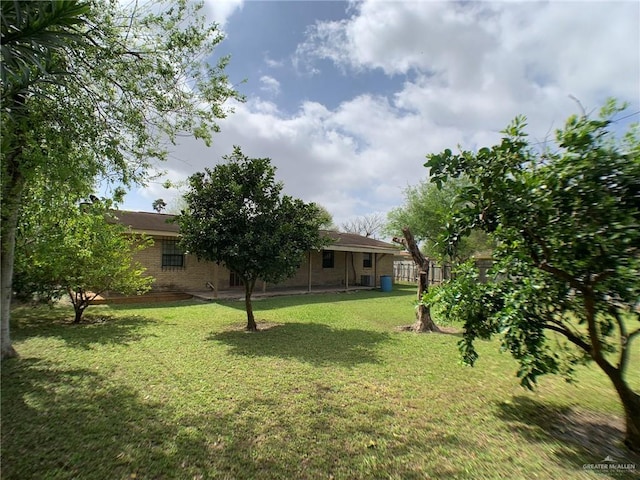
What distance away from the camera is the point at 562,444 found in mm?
3203

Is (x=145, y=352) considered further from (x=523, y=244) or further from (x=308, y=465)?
(x=523, y=244)

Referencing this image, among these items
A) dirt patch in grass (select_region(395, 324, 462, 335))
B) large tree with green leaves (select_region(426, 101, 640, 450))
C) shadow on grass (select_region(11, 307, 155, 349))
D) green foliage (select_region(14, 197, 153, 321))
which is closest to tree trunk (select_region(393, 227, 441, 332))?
dirt patch in grass (select_region(395, 324, 462, 335))

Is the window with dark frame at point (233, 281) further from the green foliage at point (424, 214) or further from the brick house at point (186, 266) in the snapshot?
the green foliage at point (424, 214)

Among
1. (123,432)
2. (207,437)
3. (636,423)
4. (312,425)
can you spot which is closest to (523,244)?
(636,423)

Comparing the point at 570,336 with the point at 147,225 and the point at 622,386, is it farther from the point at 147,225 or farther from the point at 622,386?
the point at 147,225

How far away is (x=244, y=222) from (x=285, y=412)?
4511 mm

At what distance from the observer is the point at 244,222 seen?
7.30 meters

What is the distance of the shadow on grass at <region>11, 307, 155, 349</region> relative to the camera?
659 centimetres

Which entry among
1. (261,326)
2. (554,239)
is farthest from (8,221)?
(554,239)

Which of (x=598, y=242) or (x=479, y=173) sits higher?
(x=479, y=173)

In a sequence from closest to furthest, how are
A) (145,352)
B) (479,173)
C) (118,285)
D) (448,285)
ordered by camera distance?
(479,173)
(448,285)
(145,352)
(118,285)

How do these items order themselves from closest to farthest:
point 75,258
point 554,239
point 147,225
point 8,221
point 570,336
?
point 554,239 → point 570,336 → point 8,221 → point 75,258 → point 147,225

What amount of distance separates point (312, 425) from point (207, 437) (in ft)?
3.47

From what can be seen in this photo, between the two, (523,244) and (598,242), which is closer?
(598,242)
